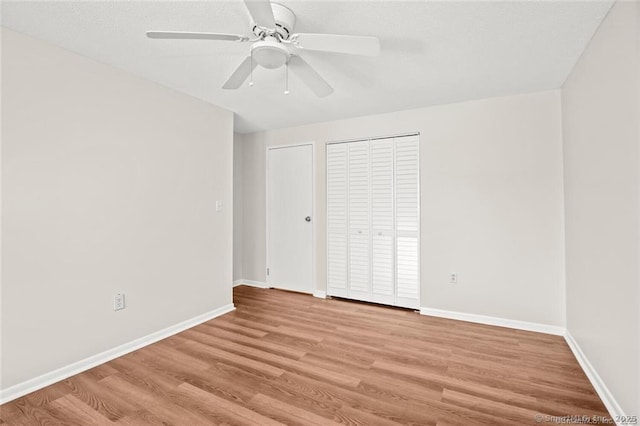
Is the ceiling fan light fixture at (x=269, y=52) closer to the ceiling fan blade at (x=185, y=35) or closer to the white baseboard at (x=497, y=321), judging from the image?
the ceiling fan blade at (x=185, y=35)

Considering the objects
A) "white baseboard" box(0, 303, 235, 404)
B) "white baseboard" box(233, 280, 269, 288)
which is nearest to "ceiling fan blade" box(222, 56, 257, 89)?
"white baseboard" box(0, 303, 235, 404)

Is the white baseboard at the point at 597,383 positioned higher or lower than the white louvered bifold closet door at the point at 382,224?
lower

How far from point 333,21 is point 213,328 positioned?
285 centimetres

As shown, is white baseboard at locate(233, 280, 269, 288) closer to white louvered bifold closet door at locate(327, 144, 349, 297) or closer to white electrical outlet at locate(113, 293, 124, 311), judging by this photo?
white louvered bifold closet door at locate(327, 144, 349, 297)

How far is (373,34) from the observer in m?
1.97

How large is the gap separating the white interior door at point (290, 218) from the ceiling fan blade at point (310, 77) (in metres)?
1.94

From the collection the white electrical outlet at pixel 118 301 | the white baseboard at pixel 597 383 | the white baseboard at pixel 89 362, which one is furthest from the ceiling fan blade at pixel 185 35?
the white baseboard at pixel 597 383

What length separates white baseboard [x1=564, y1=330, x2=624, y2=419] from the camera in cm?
168

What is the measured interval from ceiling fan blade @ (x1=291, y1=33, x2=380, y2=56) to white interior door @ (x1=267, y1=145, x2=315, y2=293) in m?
2.47

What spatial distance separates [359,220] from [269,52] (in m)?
2.46

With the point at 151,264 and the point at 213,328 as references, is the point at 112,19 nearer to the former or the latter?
the point at 151,264

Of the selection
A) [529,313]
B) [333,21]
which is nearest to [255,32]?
[333,21]

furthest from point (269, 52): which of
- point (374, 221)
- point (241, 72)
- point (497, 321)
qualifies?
point (497, 321)

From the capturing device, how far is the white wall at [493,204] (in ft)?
9.52
